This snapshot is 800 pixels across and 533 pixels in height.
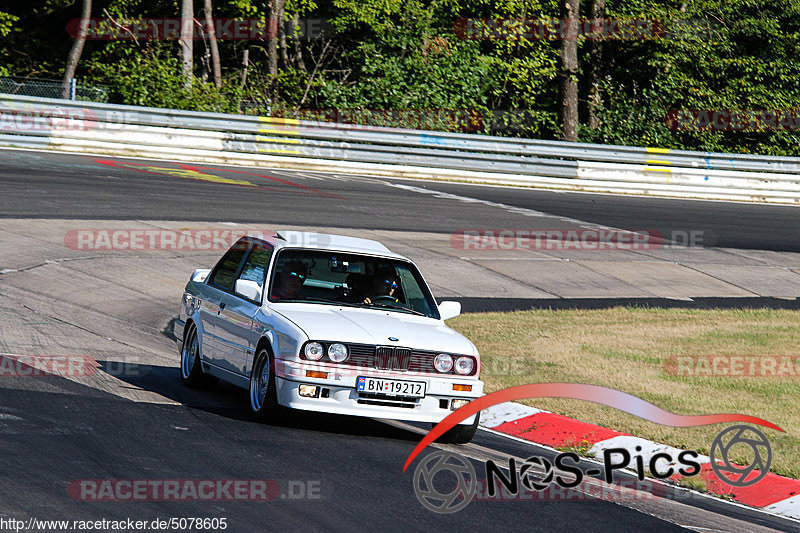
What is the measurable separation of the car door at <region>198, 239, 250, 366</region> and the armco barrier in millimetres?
15446

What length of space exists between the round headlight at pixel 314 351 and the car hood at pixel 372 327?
0.17ft

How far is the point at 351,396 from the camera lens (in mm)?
7895

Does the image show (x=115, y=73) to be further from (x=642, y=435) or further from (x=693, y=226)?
(x=642, y=435)

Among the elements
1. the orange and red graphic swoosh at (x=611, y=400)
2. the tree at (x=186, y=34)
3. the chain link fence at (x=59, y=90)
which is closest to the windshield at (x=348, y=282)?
the orange and red graphic swoosh at (x=611, y=400)

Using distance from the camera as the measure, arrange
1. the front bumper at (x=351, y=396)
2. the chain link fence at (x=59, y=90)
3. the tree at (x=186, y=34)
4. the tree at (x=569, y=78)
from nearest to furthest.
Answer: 1. the front bumper at (x=351, y=396)
2. the chain link fence at (x=59, y=90)
3. the tree at (x=186, y=34)
4. the tree at (x=569, y=78)

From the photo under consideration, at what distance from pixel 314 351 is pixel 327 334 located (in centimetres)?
17

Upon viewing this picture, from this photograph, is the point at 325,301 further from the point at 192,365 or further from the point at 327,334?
the point at 192,365

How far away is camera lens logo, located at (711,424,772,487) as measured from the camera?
25.8 ft

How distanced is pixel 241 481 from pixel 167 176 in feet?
56.5

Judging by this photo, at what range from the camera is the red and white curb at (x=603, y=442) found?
7.42 m

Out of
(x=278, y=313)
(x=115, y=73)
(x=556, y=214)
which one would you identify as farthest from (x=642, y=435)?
(x=115, y=73)

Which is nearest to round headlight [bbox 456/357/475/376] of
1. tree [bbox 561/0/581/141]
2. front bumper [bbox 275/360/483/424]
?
front bumper [bbox 275/360/483/424]

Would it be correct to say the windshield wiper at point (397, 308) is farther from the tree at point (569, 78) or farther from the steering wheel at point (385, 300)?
the tree at point (569, 78)

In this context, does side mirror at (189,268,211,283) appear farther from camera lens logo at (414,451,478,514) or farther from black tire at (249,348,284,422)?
camera lens logo at (414,451,478,514)
